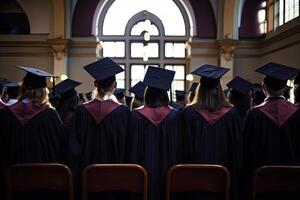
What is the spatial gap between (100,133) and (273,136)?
5.82ft

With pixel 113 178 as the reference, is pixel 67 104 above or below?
above

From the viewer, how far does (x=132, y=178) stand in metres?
3.22

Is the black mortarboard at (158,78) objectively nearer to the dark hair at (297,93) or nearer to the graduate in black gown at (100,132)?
the graduate in black gown at (100,132)

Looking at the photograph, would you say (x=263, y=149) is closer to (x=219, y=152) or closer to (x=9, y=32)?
(x=219, y=152)

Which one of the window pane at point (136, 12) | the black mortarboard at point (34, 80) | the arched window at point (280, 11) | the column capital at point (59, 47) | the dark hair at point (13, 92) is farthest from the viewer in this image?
the window pane at point (136, 12)

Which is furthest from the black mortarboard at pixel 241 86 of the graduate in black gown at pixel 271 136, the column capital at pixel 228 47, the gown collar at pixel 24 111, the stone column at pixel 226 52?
the column capital at pixel 228 47

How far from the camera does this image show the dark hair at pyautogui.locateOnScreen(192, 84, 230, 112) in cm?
430

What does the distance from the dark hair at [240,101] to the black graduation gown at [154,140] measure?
93.8 inches

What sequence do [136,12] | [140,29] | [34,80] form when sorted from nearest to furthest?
[34,80]
[136,12]
[140,29]

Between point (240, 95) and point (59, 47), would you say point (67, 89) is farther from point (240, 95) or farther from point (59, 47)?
point (59, 47)

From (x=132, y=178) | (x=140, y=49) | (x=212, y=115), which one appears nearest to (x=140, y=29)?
(x=140, y=49)

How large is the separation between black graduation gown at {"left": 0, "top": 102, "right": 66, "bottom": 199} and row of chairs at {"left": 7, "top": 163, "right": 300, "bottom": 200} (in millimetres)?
1208

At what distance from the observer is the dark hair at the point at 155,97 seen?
14.7ft

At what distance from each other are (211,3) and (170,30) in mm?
2189
